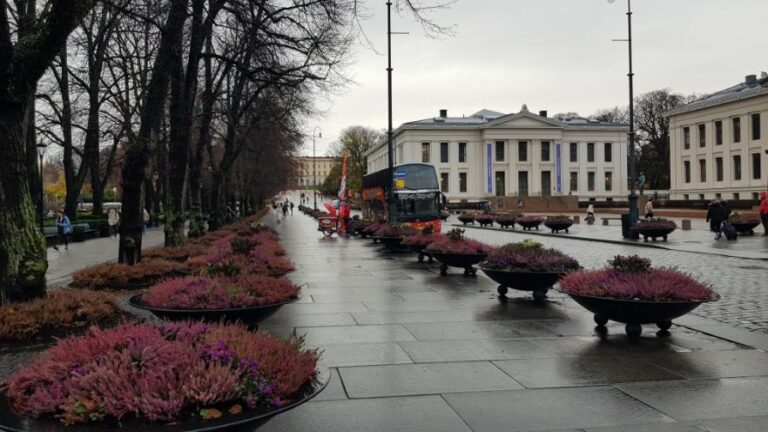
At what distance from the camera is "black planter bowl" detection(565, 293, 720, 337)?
7.15 metres

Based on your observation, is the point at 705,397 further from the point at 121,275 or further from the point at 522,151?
the point at 522,151

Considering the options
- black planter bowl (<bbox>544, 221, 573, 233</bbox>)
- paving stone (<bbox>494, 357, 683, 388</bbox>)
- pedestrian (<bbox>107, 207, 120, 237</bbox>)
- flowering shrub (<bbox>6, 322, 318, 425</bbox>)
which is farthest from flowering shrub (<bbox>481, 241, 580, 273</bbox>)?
pedestrian (<bbox>107, 207, 120, 237</bbox>)

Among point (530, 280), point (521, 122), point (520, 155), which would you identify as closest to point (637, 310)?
point (530, 280)

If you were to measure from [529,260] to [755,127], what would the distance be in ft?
234

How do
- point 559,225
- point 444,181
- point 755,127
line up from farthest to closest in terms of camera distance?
point 444,181
point 755,127
point 559,225

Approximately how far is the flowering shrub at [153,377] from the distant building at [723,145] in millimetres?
75269

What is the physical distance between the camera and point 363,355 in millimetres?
6770

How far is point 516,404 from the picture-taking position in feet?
16.6

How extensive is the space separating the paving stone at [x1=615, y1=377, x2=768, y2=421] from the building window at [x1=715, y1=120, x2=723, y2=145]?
78.2 m

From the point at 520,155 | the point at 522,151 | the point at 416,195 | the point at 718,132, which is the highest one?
the point at 522,151

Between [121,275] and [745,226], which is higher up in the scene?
[121,275]

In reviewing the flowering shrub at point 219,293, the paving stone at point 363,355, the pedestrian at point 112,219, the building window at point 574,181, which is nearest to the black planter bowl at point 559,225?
the pedestrian at point 112,219

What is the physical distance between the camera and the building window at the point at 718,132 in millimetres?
74250

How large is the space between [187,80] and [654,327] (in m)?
13.8
